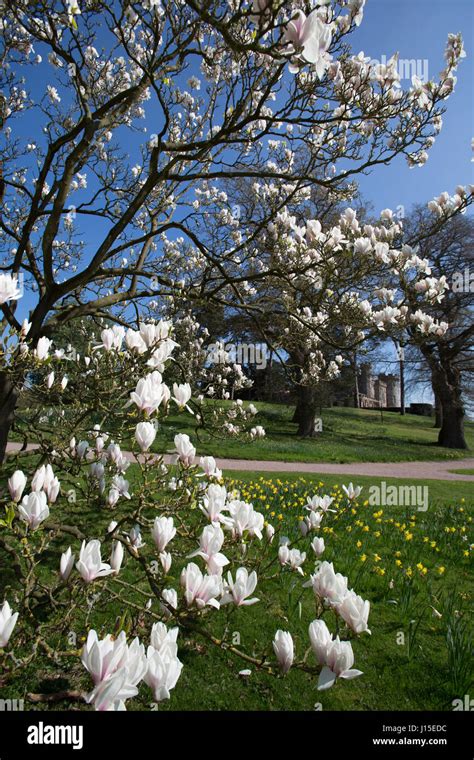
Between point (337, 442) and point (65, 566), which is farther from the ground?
point (65, 566)

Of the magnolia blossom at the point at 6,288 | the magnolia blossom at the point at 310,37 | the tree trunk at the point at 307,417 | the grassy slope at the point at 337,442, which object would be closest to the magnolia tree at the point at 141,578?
the magnolia blossom at the point at 6,288

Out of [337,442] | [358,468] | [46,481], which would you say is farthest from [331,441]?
[46,481]

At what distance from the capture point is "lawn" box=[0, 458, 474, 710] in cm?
261

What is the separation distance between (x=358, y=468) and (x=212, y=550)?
39.7ft

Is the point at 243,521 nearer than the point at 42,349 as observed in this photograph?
Yes

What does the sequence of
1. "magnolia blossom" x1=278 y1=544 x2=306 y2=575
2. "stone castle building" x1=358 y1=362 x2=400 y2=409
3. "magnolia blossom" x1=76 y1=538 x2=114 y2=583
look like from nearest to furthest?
1. "magnolia blossom" x1=76 y1=538 x2=114 y2=583
2. "magnolia blossom" x1=278 y1=544 x2=306 y2=575
3. "stone castle building" x1=358 y1=362 x2=400 y2=409

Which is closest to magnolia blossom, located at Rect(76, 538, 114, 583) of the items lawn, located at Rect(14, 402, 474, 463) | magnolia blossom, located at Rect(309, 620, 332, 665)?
magnolia blossom, located at Rect(309, 620, 332, 665)

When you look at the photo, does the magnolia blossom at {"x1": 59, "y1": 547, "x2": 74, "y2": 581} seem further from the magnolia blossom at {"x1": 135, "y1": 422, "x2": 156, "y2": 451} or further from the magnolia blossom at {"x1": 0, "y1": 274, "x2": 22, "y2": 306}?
the magnolia blossom at {"x1": 0, "y1": 274, "x2": 22, "y2": 306}

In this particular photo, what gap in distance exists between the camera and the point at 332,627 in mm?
3428

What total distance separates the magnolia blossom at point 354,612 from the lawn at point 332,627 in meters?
0.50

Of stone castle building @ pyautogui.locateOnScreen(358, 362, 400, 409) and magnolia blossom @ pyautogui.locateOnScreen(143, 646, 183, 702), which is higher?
stone castle building @ pyautogui.locateOnScreen(358, 362, 400, 409)

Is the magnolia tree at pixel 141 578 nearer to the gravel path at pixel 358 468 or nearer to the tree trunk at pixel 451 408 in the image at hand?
the gravel path at pixel 358 468

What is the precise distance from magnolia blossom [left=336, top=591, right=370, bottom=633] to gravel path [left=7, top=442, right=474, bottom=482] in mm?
8472

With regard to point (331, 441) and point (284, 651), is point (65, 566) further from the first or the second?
point (331, 441)
